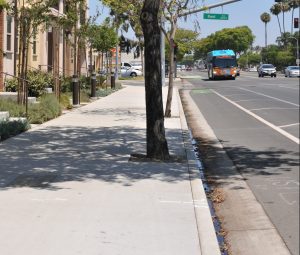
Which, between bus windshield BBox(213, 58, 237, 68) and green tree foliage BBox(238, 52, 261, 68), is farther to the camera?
green tree foliage BBox(238, 52, 261, 68)

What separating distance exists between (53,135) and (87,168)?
3927 millimetres

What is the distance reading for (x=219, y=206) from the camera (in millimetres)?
7156

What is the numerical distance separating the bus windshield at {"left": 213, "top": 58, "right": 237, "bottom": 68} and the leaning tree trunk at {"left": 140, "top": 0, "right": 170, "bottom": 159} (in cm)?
4565

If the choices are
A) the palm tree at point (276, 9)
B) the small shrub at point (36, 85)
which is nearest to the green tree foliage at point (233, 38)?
the palm tree at point (276, 9)

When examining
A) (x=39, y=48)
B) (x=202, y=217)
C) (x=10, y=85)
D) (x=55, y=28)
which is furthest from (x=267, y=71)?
(x=202, y=217)

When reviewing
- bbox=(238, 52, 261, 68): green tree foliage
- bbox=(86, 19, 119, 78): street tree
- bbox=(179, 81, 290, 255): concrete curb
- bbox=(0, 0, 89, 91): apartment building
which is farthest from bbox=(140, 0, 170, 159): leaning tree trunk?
bbox=(238, 52, 261, 68): green tree foliage

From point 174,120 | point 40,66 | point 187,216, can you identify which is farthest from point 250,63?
point 187,216

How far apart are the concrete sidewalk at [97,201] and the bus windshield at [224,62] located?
43630mm

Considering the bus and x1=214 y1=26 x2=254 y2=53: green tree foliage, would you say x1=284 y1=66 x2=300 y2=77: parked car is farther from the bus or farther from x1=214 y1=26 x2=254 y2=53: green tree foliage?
x1=214 y1=26 x2=254 y2=53: green tree foliage

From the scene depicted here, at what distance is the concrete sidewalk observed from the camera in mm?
→ 5082

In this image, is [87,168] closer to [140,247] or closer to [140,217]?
[140,217]

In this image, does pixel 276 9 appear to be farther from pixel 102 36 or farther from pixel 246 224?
pixel 246 224

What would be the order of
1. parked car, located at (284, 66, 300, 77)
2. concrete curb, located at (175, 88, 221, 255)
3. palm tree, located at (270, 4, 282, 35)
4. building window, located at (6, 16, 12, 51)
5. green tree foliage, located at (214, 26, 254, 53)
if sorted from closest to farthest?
1. concrete curb, located at (175, 88, 221, 255)
2. building window, located at (6, 16, 12, 51)
3. parked car, located at (284, 66, 300, 77)
4. palm tree, located at (270, 4, 282, 35)
5. green tree foliage, located at (214, 26, 254, 53)

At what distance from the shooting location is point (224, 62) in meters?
54.9
